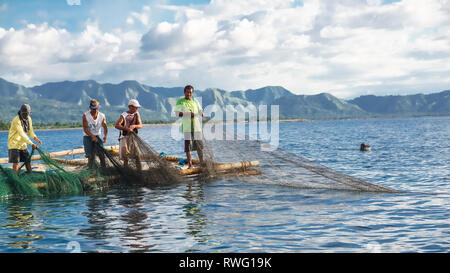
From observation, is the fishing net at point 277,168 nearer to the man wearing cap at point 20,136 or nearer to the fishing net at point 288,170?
the fishing net at point 288,170

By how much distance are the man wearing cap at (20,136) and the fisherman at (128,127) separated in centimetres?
243

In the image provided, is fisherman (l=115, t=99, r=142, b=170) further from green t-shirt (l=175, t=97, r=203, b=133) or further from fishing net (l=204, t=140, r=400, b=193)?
fishing net (l=204, t=140, r=400, b=193)

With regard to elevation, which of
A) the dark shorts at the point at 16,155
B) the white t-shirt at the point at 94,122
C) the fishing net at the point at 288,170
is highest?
the white t-shirt at the point at 94,122

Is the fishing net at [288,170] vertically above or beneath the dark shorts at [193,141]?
beneath

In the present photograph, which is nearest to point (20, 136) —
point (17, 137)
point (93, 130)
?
point (17, 137)

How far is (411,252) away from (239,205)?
4.68m

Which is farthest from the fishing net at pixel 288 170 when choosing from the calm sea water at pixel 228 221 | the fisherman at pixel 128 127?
the fisherman at pixel 128 127

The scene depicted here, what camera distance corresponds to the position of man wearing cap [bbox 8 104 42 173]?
12.5 metres

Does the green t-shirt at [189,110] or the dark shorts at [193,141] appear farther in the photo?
the dark shorts at [193,141]

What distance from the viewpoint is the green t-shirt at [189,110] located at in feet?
44.1

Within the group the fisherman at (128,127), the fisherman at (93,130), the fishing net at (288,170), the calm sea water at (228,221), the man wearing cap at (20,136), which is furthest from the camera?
the fisherman at (128,127)

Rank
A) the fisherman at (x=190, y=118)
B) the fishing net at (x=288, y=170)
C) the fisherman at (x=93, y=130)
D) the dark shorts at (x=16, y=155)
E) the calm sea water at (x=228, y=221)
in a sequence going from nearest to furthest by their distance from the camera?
1. the calm sea water at (x=228, y=221)
2. the fishing net at (x=288, y=170)
3. the fisherman at (x=93, y=130)
4. the dark shorts at (x=16, y=155)
5. the fisherman at (x=190, y=118)
